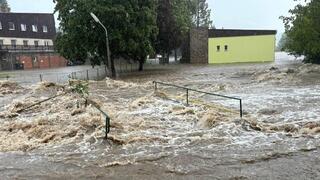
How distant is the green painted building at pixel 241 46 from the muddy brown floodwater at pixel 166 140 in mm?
38636

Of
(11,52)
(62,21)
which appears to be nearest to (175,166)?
(62,21)

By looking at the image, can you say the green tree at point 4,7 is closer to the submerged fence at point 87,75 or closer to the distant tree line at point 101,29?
the submerged fence at point 87,75

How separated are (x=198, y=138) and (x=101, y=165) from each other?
3.07 metres

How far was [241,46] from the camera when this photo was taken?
5694 cm

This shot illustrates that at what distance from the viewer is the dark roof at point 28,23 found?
6881 centimetres

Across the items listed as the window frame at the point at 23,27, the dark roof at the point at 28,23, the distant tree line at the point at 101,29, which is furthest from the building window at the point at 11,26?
the distant tree line at the point at 101,29

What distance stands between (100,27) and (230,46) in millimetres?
25239

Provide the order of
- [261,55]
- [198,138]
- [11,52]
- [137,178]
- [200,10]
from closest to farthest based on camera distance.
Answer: [137,178] → [198,138] → [261,55] → [11,52] → [200,10]

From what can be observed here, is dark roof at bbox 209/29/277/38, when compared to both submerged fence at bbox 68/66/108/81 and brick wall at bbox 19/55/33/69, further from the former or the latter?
brick wall at bbox 19/55/33/69

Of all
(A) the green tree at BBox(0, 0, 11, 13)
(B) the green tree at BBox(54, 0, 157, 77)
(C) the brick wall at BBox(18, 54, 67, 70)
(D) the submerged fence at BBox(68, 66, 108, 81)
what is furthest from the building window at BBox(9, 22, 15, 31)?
(B) the green tree at BBox(54, 0, 157, 77)

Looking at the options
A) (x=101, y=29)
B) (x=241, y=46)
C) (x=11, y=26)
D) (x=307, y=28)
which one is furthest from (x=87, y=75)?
(x=11, y=26)

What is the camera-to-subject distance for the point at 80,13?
3609cm

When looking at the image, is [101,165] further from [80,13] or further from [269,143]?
[80,13]

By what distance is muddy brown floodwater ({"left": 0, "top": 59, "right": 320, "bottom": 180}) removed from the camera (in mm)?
9008
